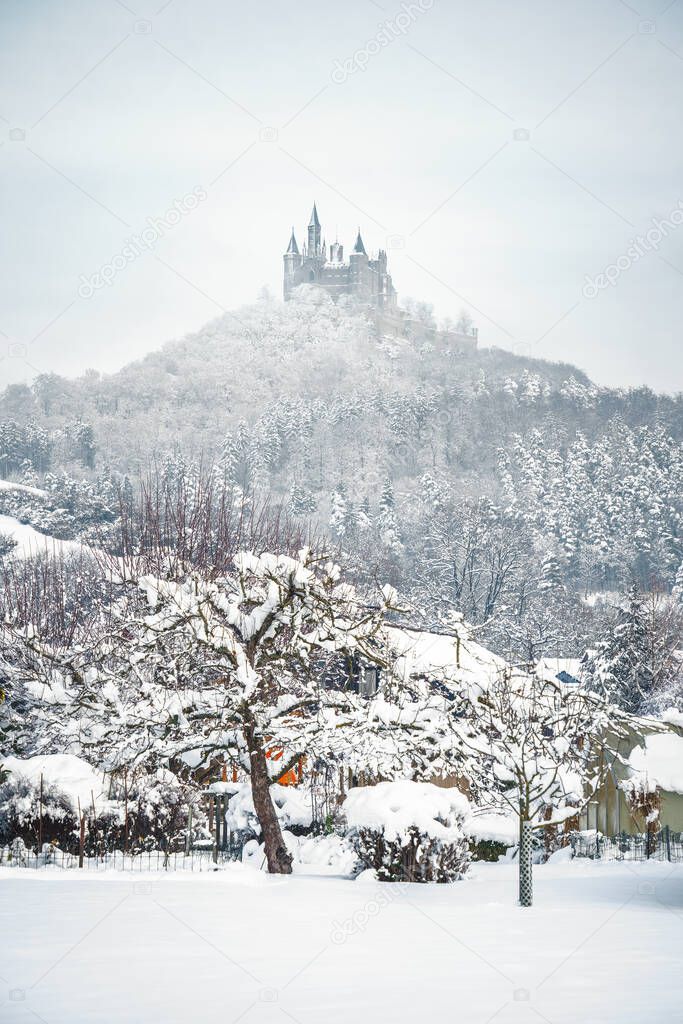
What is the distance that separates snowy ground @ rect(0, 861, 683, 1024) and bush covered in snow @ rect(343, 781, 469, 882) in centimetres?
47

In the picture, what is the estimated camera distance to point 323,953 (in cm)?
916

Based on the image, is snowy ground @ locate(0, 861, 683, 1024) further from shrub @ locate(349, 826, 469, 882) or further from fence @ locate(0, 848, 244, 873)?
fence @ locate(0, 848, 244, 873)

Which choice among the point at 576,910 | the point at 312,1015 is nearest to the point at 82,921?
the point at 312,1015

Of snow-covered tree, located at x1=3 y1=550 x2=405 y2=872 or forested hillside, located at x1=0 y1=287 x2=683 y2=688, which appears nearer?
snow-covered tree, located at x1=3 y1=550 x2=405 y2=872

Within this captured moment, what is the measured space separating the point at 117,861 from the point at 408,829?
457cm

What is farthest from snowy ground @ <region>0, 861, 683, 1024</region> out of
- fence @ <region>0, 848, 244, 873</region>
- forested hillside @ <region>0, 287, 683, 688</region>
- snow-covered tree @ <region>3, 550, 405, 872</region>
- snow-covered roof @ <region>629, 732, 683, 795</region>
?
forested hillside @ <region>0, 287, 683, 688</region>

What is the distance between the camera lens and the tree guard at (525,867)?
1279cm

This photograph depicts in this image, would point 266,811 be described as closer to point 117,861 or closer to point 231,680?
point 231,680

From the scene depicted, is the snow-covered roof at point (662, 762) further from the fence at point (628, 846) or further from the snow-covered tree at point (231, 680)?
the snow-covered tree at point (231, 680)

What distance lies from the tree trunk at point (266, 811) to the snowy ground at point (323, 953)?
4.73ft

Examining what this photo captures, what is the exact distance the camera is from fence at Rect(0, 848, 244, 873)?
15.3 m

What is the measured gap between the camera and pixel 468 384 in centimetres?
14638

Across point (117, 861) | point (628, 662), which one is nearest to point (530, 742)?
point (117, 861)

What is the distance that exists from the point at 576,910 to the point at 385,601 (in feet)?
17.0
